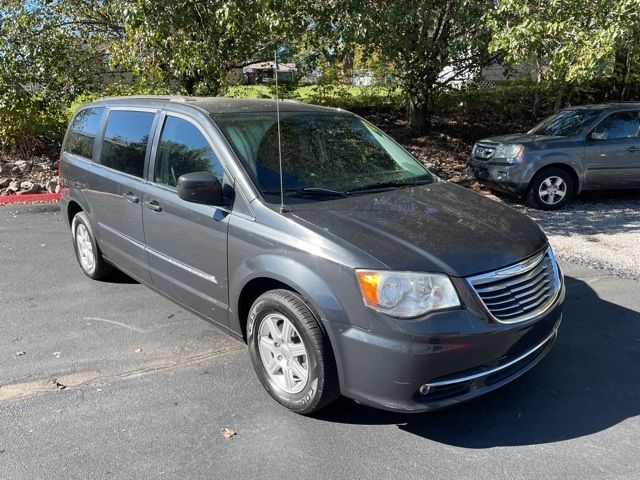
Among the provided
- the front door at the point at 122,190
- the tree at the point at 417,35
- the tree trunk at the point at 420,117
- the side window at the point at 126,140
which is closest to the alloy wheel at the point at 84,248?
the front door at the point at 122,190

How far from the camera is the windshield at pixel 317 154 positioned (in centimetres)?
377

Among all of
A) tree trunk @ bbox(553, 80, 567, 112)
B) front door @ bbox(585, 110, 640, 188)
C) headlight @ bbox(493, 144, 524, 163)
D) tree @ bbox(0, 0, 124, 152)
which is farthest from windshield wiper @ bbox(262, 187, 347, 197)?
tree trunk @ bbox(553, 80, 567, 112)

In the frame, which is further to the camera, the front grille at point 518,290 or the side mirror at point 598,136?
the side mirror at point 598,136

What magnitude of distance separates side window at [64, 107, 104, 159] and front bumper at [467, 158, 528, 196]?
6.24m

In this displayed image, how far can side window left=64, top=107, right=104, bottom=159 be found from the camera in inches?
212

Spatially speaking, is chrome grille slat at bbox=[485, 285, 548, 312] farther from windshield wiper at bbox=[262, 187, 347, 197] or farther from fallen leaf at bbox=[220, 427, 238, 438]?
fallen leaf at bbox=[220, 427, 238, 438]

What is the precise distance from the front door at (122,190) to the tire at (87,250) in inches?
8.5

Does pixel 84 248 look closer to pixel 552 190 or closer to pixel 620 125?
pixel 552 190

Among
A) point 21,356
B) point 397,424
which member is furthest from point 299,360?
point 21,356

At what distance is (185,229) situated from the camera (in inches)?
156

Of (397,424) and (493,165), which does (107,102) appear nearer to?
(397,424)

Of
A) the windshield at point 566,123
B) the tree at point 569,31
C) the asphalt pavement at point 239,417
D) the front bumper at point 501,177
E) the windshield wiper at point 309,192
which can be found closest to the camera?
the asphalt pavement at point 239,417

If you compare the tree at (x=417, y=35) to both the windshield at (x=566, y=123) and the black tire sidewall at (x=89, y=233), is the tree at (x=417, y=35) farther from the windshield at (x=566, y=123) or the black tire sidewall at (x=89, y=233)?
the black tire sidewall at (x=89, y=233)

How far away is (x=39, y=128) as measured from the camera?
11266 millimetres
